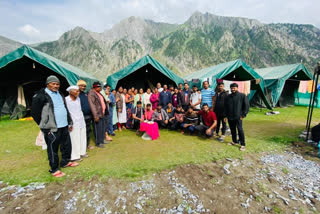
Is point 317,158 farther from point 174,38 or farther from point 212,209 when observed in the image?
point 174,38

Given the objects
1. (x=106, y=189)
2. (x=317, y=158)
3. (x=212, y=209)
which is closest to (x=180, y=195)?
(x=212, y=209)

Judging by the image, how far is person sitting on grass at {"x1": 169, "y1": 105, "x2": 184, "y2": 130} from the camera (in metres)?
5.20

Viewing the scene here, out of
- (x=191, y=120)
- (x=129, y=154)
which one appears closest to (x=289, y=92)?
(x=191, y=120)

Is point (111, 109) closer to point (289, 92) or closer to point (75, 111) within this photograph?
point (75, 111)

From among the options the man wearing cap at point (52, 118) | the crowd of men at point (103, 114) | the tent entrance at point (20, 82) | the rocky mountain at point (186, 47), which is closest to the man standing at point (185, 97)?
the crowd of men at point (103, 114)

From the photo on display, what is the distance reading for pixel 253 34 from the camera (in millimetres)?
79125

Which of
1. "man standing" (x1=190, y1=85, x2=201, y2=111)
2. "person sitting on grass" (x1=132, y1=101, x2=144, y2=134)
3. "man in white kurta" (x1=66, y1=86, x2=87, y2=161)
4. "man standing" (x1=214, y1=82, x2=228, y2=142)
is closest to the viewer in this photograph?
"man in white kurta" (x1=66, y1=86, x2=87, y2=161)

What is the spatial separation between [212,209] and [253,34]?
327 ft

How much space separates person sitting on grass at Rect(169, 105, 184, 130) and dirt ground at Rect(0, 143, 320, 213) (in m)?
2.43

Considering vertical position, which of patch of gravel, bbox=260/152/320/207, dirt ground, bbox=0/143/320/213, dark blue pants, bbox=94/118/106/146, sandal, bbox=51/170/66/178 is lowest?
patch of gravel, bbox=260/152/320/207

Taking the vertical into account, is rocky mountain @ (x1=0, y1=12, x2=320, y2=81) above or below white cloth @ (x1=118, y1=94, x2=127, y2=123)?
above

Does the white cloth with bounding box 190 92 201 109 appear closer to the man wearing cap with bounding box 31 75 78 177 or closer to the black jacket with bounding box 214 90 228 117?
the black jacket with bounding box 214 90 228 117

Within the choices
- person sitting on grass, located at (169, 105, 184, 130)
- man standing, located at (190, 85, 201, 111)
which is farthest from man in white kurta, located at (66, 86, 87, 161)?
man standing, located at (190, 85, 201, 111)

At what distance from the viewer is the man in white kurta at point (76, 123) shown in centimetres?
288
